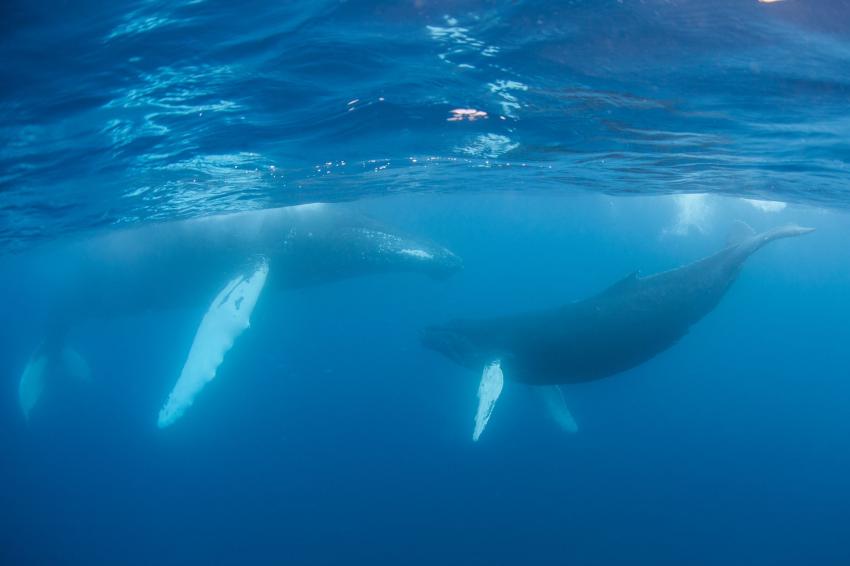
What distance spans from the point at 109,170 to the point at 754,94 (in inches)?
568

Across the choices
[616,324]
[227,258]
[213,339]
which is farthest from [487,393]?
[227,258]

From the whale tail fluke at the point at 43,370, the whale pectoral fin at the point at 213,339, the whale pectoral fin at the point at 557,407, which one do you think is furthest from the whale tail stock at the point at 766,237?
the whale tail fluke at the point at 43,370

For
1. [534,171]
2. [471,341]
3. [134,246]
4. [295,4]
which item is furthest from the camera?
[534,171]

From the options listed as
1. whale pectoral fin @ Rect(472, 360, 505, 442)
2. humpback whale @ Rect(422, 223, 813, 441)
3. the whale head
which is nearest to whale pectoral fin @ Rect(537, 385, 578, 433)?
humpback whale @ Rect(422, 223, 813, 441)

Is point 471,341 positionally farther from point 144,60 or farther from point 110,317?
point 110,317

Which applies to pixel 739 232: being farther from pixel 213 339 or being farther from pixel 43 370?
pixel 43 370

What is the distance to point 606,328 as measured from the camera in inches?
383

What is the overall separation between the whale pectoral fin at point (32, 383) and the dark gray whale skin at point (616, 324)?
44.0 feet

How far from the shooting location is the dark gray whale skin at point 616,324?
9773 mm

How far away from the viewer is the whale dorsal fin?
11.6 metres

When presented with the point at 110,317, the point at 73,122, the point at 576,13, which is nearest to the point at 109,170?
the point at 73,122

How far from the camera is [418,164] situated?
1789 centimetres

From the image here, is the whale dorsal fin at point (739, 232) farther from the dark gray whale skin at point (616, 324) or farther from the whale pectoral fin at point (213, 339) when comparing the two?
the whale pectoral fin at point (213, 339)

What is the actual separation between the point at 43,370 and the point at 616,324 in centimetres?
1668
